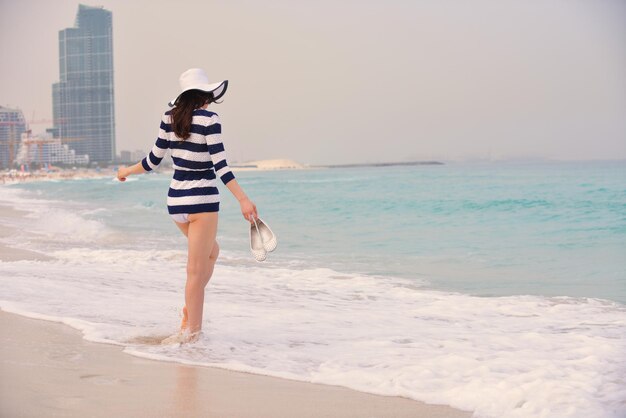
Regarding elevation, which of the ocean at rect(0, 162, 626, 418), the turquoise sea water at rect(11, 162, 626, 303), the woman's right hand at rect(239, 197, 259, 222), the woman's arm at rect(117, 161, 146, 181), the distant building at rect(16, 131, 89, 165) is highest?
the distant building at rect(16, 131, 89, 165)

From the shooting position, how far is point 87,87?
117125 mm

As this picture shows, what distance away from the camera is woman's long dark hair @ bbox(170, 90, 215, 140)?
11.3ft

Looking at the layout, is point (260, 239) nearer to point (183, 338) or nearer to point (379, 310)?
point (183, 338)

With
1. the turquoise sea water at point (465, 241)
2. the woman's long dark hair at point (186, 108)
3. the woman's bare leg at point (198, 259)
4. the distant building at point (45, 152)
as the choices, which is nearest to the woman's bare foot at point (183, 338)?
the woman's bare leg at point (198, 259)

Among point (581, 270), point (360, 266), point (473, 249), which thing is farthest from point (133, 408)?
point (473, 249)

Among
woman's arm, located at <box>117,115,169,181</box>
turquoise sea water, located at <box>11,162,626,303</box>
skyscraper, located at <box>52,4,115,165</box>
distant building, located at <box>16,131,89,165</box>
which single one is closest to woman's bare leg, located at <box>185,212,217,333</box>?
woman's arm, located at <box>117,115,169,181</box>

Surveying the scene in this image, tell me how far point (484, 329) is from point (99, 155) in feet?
421

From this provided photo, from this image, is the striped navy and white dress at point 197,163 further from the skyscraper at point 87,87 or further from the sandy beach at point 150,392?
the skyscraper at point 87,87

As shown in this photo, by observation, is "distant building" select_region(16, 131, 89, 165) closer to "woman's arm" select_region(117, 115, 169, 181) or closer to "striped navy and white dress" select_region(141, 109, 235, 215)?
"woman's arm" select_region(117, 115, 169, 181)

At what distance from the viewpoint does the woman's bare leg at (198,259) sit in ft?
11.6

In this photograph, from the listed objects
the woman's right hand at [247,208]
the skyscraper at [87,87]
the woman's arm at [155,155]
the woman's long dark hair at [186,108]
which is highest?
the skyscraper at [87,87]

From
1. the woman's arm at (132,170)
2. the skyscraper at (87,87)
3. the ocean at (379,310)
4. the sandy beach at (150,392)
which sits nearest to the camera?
the sandy beach at (150,392)

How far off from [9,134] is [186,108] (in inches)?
4403

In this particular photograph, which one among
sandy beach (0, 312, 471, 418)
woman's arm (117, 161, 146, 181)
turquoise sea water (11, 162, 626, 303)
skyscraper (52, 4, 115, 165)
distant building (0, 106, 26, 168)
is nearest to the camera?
sandy beach (0, 312, 471, 418)
